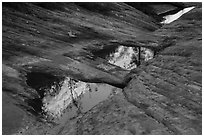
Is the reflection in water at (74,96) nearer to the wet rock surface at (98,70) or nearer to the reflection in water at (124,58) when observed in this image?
the wet rock surface at (98,70)

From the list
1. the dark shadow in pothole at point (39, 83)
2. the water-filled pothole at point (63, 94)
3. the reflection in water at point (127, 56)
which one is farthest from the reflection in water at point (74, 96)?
the reflection in water at point (127, 56)

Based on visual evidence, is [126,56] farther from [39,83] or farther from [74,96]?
[39,83]

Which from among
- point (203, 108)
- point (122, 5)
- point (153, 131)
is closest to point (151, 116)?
point (153, 131)

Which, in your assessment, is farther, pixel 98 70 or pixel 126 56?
pixel 126 56

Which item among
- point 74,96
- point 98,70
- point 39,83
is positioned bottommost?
point 74,96

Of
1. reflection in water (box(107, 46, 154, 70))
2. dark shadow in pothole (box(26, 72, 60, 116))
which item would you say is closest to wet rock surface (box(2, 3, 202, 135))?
dark shadow in pothole (box(26, 72, 60, 116))

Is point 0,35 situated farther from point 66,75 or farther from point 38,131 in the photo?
point 38,131

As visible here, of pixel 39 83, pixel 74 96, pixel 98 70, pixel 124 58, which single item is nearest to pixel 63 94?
pixel 74 96
